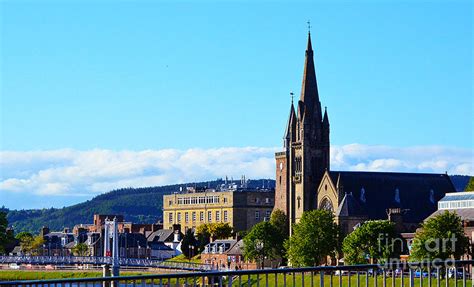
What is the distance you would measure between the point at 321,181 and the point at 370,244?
140 feet

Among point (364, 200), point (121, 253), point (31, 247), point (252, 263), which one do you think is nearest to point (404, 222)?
point (364, 200)

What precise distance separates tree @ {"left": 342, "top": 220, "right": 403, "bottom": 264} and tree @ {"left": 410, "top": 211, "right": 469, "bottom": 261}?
7406mm

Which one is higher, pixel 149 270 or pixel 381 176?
pixel 381 176

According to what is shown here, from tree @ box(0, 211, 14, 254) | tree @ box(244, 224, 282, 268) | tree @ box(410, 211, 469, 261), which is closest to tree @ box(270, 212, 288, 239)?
tree @ box(244, 224, 282, 268)

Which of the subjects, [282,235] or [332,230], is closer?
[332,230]

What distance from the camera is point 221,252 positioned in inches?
6383

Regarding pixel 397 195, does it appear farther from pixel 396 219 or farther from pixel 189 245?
pixel 189 245

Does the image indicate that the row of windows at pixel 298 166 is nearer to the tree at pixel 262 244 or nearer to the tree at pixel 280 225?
the tree at pixel 280 225

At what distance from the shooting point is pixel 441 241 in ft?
324

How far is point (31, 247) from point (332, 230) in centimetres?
8202

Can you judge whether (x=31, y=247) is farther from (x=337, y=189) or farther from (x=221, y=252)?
(x=337, y=189)

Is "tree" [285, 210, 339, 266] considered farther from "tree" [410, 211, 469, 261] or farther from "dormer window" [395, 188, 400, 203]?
"dormer window" [395, 188, 400, 203]

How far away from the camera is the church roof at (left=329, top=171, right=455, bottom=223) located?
5979 inches

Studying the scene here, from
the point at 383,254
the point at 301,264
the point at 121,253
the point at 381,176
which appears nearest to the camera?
the point at 383,254
